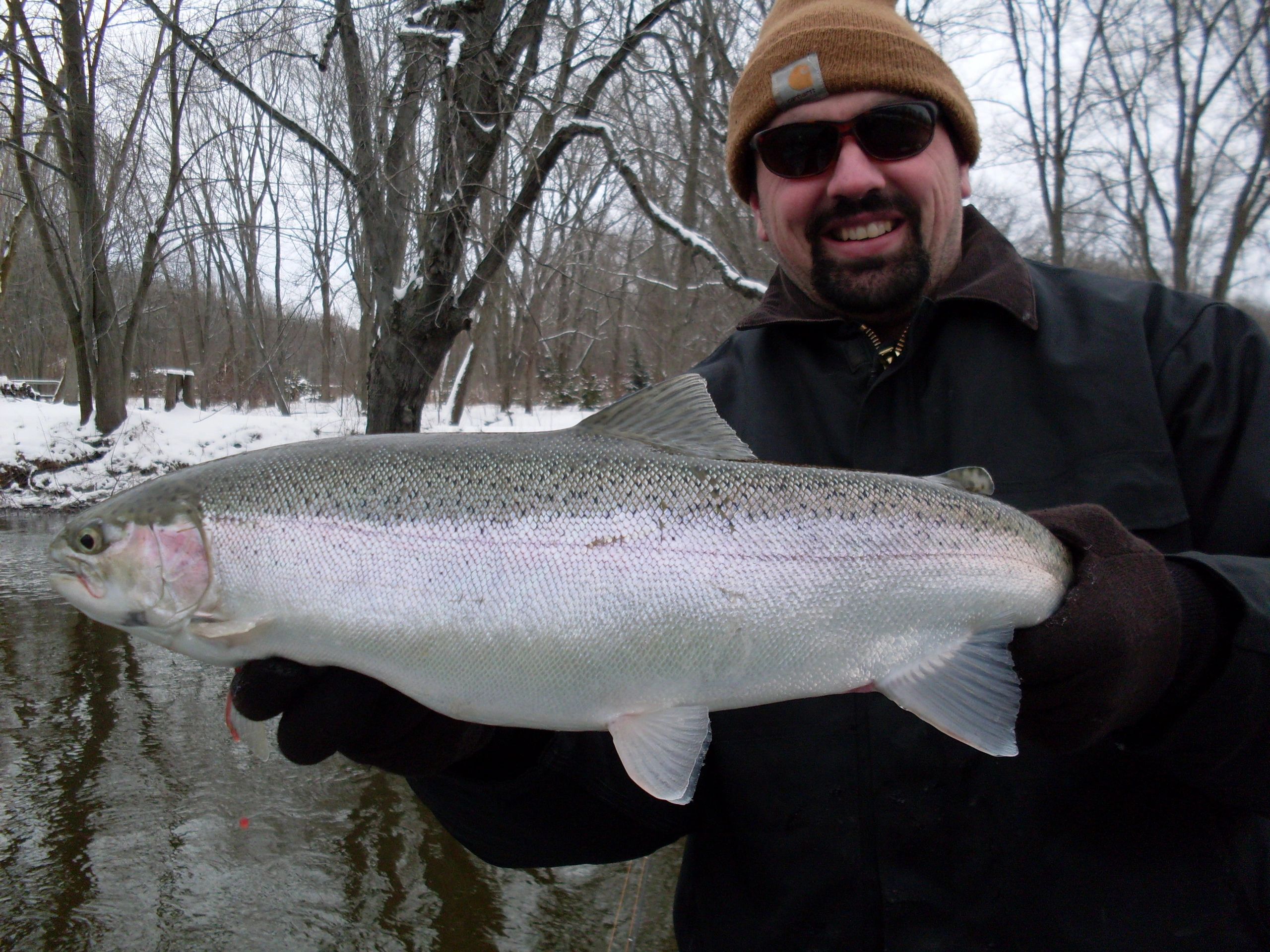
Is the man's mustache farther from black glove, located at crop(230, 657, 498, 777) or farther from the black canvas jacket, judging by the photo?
black glove, located at crop(230, 657, 498, 777)

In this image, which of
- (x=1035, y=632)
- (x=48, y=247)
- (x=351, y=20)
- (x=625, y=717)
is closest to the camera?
(x=1035, y=632)

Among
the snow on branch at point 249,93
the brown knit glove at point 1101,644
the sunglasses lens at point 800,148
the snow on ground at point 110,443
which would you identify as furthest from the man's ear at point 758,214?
the snow on ground at point 110,443

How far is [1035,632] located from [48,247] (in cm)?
1766

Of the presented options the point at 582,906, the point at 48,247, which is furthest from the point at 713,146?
the point at 48,247

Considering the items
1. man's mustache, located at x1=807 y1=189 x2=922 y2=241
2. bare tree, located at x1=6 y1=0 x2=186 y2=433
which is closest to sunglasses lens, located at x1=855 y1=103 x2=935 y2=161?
man's mustache, located at x1=807 y1=189 x2=922 y2=241

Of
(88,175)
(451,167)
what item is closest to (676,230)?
(451,167)

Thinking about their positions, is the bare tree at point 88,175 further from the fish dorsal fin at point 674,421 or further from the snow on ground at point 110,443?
the fish dorsal fin at point 674,421

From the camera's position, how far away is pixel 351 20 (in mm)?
7852

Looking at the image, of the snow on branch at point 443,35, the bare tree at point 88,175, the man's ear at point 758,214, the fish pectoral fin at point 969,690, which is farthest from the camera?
the bare tree at point 88,175

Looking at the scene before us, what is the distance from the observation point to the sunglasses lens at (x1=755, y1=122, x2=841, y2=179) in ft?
7.36

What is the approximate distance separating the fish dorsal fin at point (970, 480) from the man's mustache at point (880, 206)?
0.81 meters

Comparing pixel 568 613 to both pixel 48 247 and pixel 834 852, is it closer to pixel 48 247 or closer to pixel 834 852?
pixel 834 852

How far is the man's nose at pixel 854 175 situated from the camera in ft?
7.14

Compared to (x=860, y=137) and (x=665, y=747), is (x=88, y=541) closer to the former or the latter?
(x=665, y=747)
